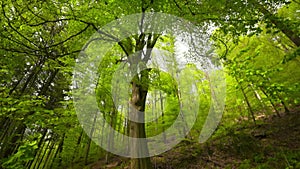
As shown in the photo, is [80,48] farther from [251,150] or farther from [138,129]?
[251,150]

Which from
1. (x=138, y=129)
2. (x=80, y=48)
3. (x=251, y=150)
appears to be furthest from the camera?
(x=251, y=150)

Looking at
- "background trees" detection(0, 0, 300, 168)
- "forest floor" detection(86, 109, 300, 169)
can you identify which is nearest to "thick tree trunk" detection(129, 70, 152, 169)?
"background trees" detection(0, 0, 300, 168)

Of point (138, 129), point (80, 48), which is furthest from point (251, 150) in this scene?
point (80, 48)

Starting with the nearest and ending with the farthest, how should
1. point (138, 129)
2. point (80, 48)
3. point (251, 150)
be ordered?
point (80, 48) < point (138, 129) < point (251, 150)

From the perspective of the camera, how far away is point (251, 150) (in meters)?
7.01

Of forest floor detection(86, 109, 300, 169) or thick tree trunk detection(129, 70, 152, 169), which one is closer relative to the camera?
thick tree trunk detection(129, 70, 152, 169)

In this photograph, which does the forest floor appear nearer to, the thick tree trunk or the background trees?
the background trees

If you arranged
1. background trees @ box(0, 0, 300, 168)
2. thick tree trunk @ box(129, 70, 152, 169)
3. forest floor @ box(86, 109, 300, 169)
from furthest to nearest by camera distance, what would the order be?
forest floor @ box(86, 109, 300, 169) < thick tree trunk @ box(129, 70, 152, 169) < background trees @ box(0, 0, 300, 168)

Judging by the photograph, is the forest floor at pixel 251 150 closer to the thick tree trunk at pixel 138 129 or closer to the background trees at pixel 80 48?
the background trees at pixel 80 48

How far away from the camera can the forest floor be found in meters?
Result: 5.95

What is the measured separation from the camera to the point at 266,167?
546 centimetres

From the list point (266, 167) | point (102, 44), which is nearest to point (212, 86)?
point (266, 167)

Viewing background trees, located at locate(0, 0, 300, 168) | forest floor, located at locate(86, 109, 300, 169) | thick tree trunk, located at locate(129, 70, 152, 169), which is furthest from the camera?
forest floor, located at locate(86, 109, 300, 169)

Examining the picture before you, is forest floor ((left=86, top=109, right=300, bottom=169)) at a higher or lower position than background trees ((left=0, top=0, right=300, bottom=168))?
lower
